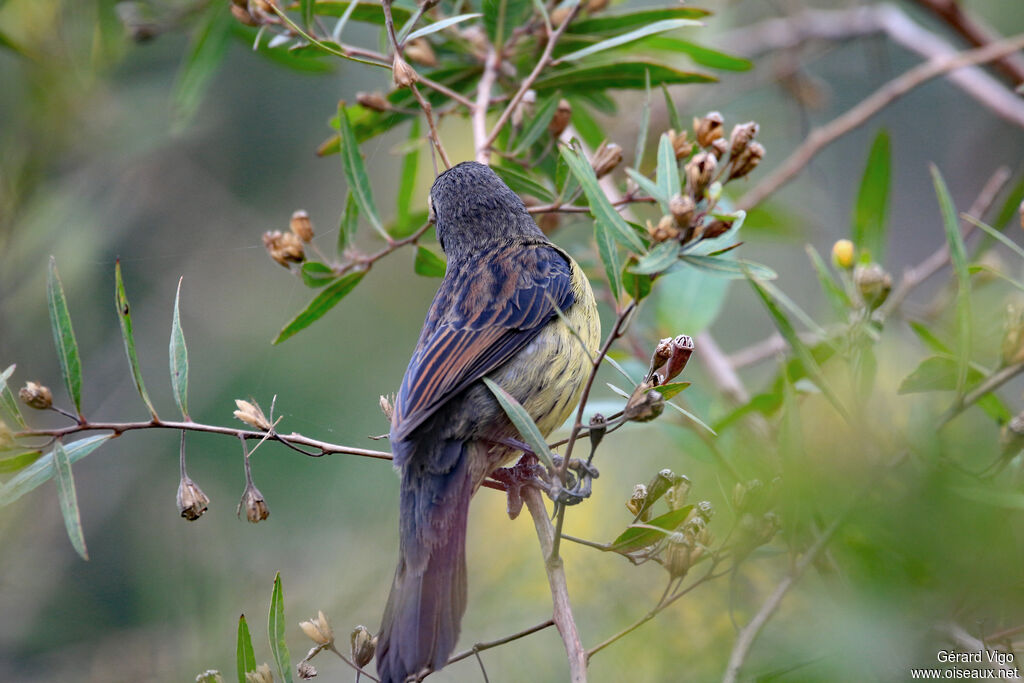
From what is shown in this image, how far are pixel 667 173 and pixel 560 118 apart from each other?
106cm

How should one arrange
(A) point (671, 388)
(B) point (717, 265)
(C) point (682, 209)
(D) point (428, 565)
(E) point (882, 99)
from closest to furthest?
(C) point (682, 209), (B) point (717, 265), (A) point (671, 388), (D) point (428, 565), (E) point (882, 99)

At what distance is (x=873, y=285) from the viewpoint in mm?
2273

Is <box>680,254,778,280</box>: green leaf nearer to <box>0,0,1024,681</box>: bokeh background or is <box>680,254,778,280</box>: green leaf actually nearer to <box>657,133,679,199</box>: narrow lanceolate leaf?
<box>657,133,679,199</box>: narrow lanceolate leaf

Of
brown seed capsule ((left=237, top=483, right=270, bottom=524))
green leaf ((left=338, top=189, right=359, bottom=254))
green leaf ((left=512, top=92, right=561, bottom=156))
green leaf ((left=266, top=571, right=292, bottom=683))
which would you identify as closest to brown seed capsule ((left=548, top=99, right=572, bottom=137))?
green leaf ((left=512, top=92, right=561, bottom=156))

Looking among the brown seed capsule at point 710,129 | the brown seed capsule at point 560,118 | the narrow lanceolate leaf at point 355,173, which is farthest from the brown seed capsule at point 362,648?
the brown seed capsule at point 560,118

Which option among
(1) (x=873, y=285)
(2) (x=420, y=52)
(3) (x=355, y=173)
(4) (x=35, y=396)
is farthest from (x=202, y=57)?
(1) (x=873, y=285)

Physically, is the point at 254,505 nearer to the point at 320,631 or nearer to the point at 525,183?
the point at 320,631

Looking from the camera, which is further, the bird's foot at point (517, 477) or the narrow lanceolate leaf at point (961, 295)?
the bird's foot at point (517, 477)

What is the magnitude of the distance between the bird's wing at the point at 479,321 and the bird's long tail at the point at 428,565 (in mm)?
190

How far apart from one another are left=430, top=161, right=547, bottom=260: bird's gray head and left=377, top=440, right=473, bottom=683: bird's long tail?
101cm

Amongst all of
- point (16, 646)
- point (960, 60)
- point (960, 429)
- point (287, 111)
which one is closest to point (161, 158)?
point (287, 111)

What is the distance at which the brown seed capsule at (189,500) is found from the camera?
2131 millimetres

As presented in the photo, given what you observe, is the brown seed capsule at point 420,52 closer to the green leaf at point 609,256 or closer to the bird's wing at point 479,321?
the bird's wing at point 479,321

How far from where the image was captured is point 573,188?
2895 mm
